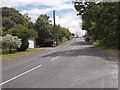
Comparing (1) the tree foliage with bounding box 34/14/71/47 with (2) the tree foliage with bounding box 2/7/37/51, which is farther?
(1) the tree foliage with bounding box 34/14/71/47

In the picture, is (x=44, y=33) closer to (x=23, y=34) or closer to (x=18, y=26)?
(x=18, y=26)

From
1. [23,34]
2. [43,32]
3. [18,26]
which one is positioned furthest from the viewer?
[43,32]

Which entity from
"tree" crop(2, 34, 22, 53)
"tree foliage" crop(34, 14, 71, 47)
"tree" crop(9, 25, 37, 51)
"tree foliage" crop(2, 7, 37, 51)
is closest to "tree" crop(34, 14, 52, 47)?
"tree foliage" crop(34, 14, 71, 47)

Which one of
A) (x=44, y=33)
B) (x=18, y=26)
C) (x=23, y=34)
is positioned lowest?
(x=23, y=34)

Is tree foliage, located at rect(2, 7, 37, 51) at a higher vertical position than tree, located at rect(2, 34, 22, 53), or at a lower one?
higher

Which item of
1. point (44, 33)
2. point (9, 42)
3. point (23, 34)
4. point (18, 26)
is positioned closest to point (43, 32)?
point (44, 33)

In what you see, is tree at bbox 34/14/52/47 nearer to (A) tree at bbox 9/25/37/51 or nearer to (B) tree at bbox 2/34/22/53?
(A) tree at bbox 9/25/37/51

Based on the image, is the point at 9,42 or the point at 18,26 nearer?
the point at 9,42

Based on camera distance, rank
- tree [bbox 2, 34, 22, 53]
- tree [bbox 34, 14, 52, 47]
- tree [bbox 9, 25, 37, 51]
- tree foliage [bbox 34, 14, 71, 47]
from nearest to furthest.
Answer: tree [bbox 2, 34, 22, 53], tree [bbox 9, 25, 37, 51], tree foliage [bbox 34, 14, 71, 47], tree [bbox 34, 14, 52, 47]

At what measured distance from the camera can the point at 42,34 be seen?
82.1 metres

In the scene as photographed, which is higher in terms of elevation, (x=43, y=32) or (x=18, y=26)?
(x=18, y=26)

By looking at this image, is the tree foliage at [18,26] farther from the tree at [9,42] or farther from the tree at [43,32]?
the tree at [9,42]

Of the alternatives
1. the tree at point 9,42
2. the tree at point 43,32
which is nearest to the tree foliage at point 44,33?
the tree at point 43,32

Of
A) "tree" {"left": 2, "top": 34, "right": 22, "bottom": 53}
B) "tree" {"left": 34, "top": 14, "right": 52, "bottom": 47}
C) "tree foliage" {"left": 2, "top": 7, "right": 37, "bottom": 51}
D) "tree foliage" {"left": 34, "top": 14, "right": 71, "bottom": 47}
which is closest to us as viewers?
"tree" {"left": 2, "top": 34, "right": 22, "bottom": 53}
